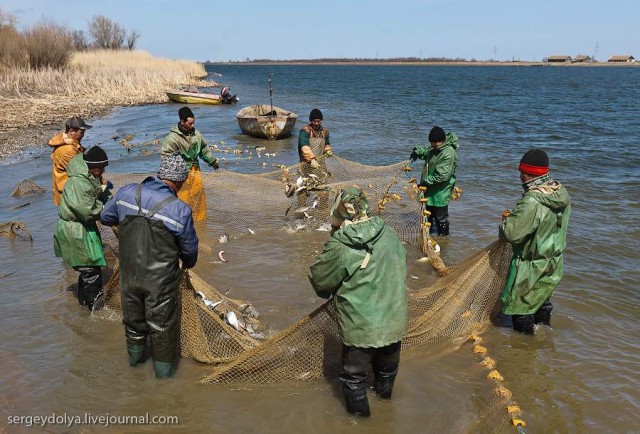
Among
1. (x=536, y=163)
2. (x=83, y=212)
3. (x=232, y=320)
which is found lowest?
(x=232, y=320)

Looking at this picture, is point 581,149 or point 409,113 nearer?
point 581,149

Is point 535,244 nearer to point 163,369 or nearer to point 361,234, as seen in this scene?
point 361,234

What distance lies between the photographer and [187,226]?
3.69m

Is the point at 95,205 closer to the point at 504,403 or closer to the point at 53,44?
the point at 504,403

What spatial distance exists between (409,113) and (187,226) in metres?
26.8

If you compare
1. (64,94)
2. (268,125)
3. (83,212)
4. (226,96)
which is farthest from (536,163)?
(64,94)

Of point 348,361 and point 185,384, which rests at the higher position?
point 348,361

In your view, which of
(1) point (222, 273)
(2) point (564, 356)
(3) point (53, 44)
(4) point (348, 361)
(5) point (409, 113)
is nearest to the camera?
(4) point (348, 361)

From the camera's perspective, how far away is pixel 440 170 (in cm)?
714

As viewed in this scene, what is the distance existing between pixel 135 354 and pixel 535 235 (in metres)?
3.71

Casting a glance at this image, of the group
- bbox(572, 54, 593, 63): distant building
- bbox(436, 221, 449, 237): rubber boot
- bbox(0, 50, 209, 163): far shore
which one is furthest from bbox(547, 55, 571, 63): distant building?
bbox(436, 221, 449, 237): rubber boot

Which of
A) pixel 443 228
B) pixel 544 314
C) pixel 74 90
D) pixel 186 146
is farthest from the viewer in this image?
pixel 74 90

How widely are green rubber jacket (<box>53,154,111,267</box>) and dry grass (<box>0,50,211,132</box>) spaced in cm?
1638

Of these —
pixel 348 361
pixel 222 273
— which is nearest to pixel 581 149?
pixel 222 273
